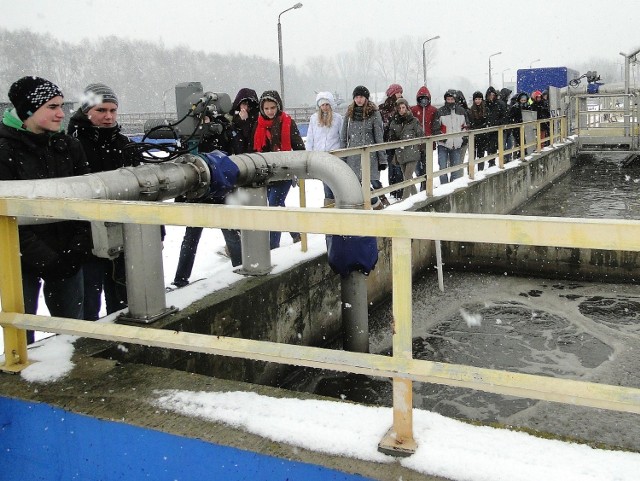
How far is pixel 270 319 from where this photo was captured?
4871mm

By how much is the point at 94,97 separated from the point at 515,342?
14.5 ft

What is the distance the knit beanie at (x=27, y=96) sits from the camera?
3461 millimetres

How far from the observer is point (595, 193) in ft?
45.4

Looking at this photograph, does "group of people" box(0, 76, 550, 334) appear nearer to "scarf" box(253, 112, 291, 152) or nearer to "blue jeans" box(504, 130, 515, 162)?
"scarf" box(253, 112, 291, 152)

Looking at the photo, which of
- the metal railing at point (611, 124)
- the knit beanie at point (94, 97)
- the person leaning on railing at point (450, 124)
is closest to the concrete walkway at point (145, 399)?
the knit beanie at point (94, 97)

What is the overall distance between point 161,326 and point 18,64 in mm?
121061

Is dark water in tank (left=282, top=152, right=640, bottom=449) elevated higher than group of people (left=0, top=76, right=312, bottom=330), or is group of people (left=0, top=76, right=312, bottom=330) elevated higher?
group of people (left=0, top=76, right=312, bottom=330)

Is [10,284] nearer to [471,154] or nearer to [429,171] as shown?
[429,171]

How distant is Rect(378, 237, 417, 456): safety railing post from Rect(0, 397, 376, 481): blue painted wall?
192mm

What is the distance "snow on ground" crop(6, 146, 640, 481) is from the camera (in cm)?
204

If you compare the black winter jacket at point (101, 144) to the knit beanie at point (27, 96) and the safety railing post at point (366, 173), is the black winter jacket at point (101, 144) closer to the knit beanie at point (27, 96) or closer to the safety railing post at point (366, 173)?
the knit beanie at point (27, 96)

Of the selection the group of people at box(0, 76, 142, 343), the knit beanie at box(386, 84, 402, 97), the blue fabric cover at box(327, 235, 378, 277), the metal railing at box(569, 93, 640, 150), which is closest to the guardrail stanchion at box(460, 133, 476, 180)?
the knit beanie at box(386, 84, 402, 97)

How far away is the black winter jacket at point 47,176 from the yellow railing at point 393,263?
636mm

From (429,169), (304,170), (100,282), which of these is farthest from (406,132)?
(100,282)
